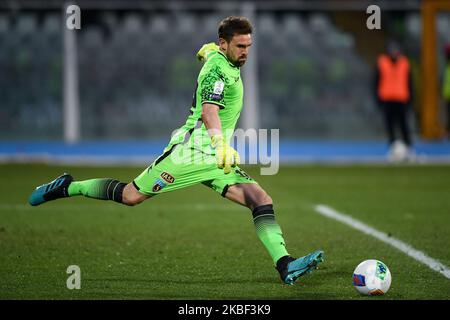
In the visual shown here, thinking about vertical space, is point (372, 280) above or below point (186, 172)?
below

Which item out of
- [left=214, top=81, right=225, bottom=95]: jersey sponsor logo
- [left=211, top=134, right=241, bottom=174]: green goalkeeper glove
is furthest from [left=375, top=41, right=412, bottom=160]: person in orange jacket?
[left=211, top=134, right=241, bottom=174]: green goalkeeper glove

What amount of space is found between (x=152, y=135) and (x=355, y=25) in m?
5.28

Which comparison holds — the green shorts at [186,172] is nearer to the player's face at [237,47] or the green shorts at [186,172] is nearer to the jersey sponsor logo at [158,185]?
the jersey sponsor logo at [158,185]

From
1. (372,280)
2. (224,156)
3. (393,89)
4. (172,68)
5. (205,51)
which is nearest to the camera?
(372,280)

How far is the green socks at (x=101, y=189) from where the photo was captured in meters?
7.52

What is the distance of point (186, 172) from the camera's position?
7.23 m

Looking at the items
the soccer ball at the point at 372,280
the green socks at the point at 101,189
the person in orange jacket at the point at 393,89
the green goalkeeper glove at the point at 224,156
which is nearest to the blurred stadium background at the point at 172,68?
the person in orange jacket at the point at 393,89

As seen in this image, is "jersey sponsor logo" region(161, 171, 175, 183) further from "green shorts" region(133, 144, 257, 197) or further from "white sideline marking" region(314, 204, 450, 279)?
"white sideline marking" region(314, 204, 450, 279)

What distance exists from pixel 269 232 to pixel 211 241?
2.13 m

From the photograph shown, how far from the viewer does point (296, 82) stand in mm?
23297

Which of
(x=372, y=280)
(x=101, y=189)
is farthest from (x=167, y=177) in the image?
(x=372, y=280)

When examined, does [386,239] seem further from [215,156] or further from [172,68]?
[172,68]
